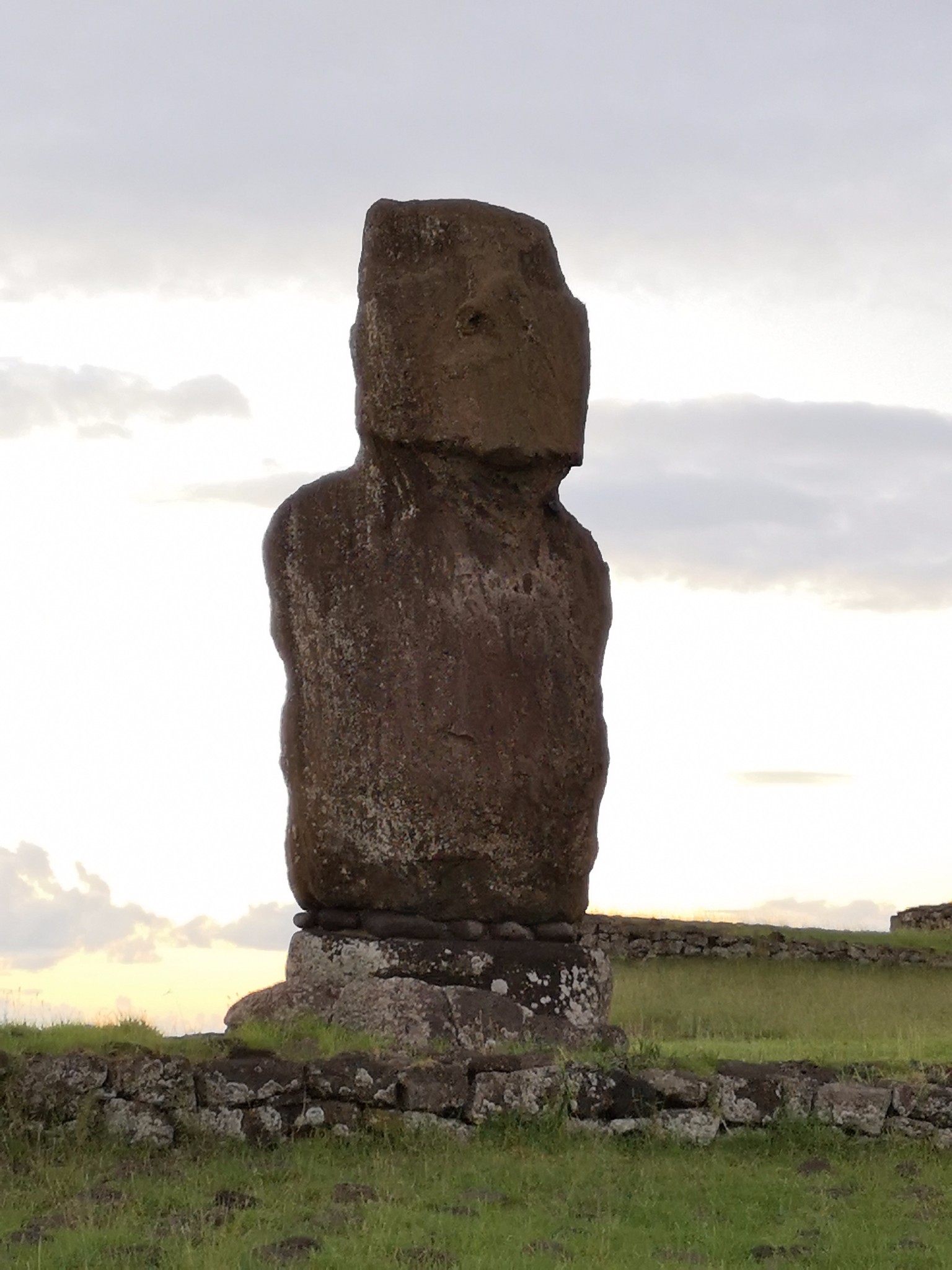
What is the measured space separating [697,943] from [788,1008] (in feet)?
13.2

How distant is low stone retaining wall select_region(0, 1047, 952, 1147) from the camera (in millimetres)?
8406

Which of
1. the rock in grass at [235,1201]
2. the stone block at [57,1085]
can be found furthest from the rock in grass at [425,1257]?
the stone block at [57,1085]

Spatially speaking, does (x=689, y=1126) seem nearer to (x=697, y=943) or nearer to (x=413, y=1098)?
(x=413, y=1098)

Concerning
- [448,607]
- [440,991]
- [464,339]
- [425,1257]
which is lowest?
[425,1257]

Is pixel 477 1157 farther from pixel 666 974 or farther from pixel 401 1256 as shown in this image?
pixel 666 974

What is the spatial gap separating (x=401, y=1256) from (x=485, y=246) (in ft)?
21.1

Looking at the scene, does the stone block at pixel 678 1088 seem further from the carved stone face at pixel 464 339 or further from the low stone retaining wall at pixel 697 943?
the low stone retaining wall at pixel 697 943

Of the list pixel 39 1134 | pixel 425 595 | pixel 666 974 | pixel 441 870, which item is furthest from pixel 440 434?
pixel 666 974

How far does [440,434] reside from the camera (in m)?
10.3

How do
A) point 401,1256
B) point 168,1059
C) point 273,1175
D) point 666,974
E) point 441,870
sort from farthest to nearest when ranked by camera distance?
point 666,974, point 441,870, point 168,1059, point 273,1175, point 401,1256

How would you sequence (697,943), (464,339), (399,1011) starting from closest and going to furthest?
(399,1011), (464,339), (697,943)

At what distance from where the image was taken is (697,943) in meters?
23.4

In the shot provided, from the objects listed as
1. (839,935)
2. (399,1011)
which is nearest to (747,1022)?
(839,935)

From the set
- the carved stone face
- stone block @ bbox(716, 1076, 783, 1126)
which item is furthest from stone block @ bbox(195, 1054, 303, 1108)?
the carved stone face
